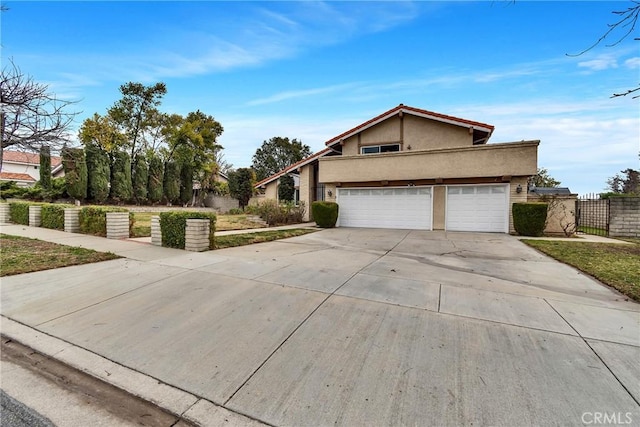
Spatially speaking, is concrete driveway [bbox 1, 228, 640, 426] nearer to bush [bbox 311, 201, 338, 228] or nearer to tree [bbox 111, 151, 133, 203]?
bush [bbox 311, 201, 338, 228]

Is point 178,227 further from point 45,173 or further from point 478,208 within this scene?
point 45,173

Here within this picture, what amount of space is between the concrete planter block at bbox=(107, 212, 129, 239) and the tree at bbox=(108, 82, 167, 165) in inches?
927

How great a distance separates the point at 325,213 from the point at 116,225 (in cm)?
887

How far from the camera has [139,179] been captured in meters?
25.3

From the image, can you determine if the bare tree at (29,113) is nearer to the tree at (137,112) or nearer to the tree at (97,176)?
the tree at (97,176)

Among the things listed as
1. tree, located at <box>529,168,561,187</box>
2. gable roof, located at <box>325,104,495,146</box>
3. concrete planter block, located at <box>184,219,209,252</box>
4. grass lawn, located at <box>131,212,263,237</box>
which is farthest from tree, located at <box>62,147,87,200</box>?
tree, located at <box>529,168,561,187</box>

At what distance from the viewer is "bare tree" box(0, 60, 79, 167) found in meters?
6.38

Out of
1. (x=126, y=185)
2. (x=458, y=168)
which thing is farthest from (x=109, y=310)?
(x=126, y=185)

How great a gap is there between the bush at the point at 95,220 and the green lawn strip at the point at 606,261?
1260 cm

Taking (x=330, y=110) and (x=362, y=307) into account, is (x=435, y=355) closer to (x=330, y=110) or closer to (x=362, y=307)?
(x=362, y=307)

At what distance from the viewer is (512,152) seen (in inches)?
506

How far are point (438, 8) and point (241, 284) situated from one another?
28.3 ft

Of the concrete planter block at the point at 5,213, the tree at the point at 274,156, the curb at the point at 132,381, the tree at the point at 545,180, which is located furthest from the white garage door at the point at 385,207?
the tree at the point at 274,156

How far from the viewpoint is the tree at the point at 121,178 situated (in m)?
23.7
